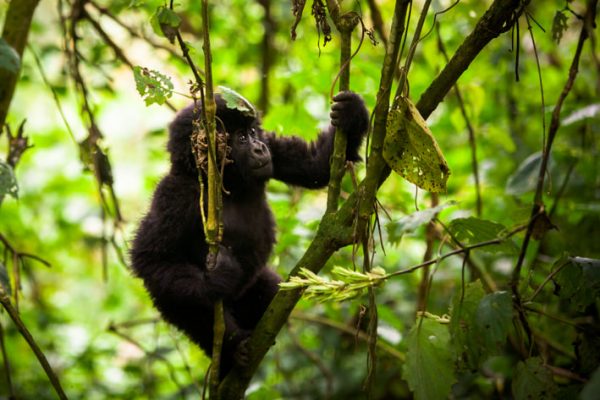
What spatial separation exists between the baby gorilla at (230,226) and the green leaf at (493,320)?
94 centimetres

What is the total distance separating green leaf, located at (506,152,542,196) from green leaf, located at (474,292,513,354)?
157 cm

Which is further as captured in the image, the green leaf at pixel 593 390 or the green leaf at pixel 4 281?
the green leaf at pixel 4 281

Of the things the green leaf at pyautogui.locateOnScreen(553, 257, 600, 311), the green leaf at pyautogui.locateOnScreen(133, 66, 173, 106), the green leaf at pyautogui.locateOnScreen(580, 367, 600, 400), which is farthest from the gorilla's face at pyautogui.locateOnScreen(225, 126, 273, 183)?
the green leaf at pyautogui.locateOnScreen(580, 367, 600, 400)

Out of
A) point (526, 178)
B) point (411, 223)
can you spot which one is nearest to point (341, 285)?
point (411, 223)

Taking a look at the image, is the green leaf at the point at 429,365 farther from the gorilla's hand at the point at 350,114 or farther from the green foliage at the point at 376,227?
the gorilla's hand at the point at 350,114

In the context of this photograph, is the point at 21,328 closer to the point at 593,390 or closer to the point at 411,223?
the point at 411,223

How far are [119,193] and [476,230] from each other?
18.3 ft

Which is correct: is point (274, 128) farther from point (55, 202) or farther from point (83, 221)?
point (55, 202)

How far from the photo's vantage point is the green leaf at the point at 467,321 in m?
1.71

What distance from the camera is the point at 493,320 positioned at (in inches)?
64.4

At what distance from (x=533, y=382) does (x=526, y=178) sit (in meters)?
1.59

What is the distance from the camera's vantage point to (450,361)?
1611mm

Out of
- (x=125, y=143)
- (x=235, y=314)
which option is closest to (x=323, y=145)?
(x=235, y=314)

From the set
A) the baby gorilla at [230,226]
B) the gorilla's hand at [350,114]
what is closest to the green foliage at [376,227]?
the baby gorilla at [230,226]
